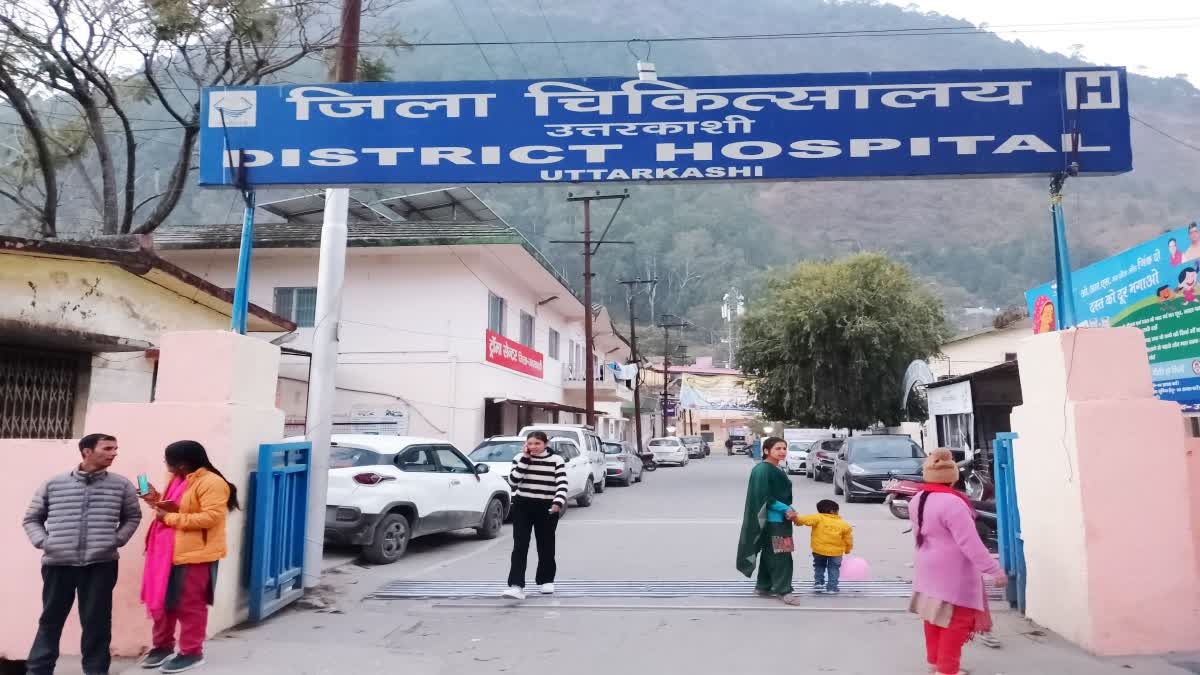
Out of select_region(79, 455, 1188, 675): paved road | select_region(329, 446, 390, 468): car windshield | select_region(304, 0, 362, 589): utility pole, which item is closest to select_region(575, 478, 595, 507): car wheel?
select_region(329, 446, 390, 468): car windshield

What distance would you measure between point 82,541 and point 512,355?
19.4 m

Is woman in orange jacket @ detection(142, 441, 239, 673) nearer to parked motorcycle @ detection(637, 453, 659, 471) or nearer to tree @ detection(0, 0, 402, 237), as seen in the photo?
tree @ detection(0, 0, 402, 237)

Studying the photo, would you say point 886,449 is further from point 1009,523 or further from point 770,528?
point 1009,523

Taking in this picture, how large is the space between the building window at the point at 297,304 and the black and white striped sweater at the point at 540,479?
1610 centimetres

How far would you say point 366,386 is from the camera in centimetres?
2175

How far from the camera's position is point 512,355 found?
24.2 metres

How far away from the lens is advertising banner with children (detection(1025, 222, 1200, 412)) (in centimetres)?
1173

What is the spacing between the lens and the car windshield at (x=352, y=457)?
10.2 meters

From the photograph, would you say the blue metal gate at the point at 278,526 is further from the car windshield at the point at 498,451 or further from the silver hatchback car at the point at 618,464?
the silver hatchback car at the point at 618,464

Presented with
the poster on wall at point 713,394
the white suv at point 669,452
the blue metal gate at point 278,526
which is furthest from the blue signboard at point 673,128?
the poster on wall at point 713,394

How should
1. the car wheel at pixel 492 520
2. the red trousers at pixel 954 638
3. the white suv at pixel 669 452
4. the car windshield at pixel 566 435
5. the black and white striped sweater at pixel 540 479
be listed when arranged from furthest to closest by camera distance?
the white suv at pixel 669 452
the car windshield at pixel 566 435
the car wheel at pixel 492 520
the black and white striped sweater at pixel 540 479
the red trousers at pixel 954 638

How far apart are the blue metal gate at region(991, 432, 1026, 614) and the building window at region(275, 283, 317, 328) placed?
1905 centimetres

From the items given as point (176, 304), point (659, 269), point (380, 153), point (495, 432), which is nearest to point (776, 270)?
point (495, 432)

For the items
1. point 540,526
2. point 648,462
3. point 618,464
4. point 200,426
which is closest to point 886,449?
point 618,464
